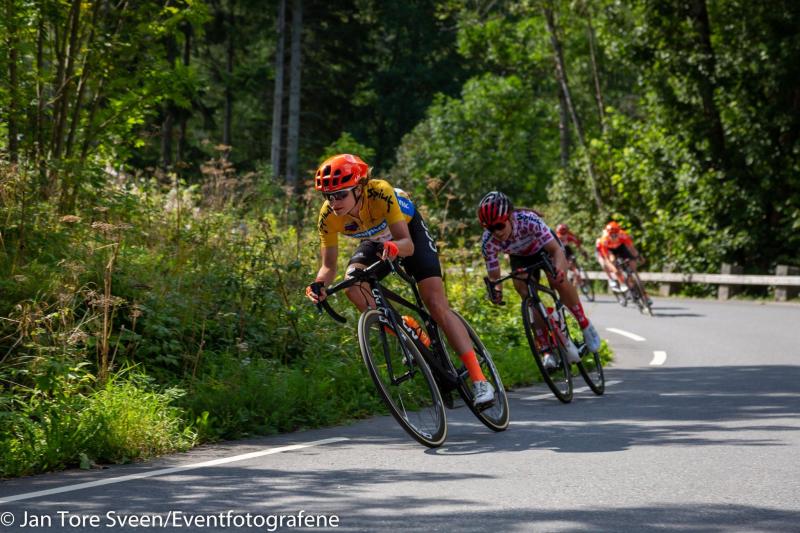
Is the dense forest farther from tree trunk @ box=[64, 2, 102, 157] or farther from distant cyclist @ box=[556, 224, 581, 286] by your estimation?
distant cyclist @ box=[556, 224, 581, 286]

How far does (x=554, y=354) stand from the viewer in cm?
1008

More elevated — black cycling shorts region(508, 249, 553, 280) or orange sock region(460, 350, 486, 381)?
black cycling shorts region(508, 249, 553, 280)

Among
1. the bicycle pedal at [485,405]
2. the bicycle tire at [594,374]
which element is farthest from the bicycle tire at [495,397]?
the bicycle tire at [594,374]

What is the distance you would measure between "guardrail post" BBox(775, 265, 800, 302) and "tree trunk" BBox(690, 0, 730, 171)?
3465mm

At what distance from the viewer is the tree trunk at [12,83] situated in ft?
35.5

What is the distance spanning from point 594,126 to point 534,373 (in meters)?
49.9

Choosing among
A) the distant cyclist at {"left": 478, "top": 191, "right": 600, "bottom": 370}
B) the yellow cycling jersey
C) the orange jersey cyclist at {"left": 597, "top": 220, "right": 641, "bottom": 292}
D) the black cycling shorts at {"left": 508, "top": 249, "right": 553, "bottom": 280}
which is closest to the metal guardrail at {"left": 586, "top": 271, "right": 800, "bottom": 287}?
the orange jersey cyclist at {"left": 597, "top": 220, "right": 641, "bottom": 292}

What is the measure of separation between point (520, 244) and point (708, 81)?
18782mm

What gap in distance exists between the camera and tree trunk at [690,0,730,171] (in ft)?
89.0

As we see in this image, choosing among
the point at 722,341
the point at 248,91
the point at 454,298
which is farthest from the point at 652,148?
the point at 454,298

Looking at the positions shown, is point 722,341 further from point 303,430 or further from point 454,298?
point 303,430

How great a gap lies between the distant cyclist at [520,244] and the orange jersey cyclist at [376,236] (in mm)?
1518

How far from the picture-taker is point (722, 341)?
52.8 ft

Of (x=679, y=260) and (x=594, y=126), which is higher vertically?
(x=594, y=126)
